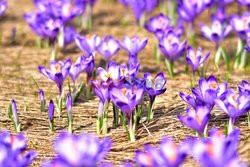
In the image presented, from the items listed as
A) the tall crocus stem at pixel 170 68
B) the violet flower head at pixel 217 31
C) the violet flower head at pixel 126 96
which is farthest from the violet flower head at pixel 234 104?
the violet flower head at pixel 217 31

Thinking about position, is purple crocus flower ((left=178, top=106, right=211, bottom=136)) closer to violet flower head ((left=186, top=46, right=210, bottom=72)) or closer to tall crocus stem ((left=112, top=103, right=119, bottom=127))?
tall crocus stem ((left=112, top=103, right=119, bottom=127))

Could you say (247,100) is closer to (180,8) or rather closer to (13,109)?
(13,109)

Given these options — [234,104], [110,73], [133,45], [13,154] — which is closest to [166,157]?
[13,154]

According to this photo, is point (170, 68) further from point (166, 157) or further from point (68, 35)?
point (166, 157)

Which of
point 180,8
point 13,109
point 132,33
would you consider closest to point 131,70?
point 13,109

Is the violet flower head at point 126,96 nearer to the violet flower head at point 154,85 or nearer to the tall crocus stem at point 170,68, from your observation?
the violet flower head at point 154,85

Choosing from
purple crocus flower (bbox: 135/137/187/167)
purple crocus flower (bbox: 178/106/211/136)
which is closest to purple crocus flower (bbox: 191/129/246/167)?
purple crocus flower (bbox: 135/137/187/167)
